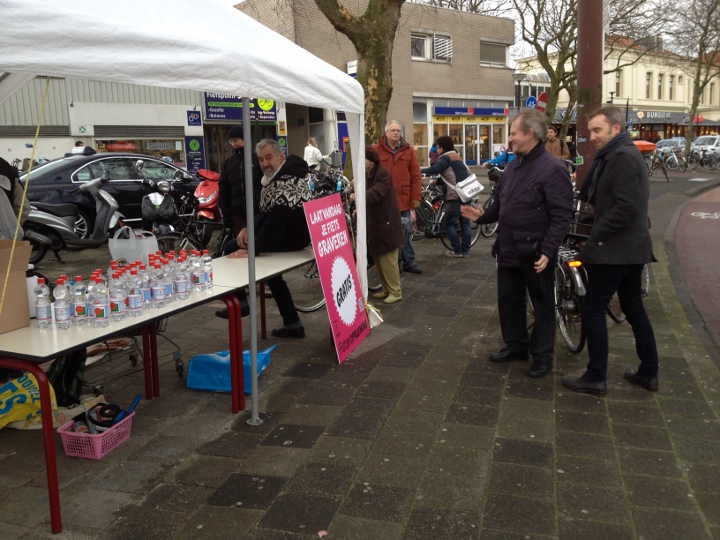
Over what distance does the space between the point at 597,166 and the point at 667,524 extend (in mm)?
2195

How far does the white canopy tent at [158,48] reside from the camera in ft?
8.35

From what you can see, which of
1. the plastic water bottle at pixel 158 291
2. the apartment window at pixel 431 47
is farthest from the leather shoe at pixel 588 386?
the apartment window at pixel 431 47

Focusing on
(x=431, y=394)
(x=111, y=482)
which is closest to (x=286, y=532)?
(x=111, y=482)

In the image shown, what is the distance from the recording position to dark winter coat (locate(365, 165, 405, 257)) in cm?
655

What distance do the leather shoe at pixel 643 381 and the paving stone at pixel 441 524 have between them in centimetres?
201

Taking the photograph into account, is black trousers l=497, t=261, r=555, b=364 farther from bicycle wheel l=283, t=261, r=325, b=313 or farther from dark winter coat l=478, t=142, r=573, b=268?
bicycle wheel l=283, t=261, r=325, b=313

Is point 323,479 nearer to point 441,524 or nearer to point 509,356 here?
point 441,524

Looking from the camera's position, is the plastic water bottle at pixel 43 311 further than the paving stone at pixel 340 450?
No

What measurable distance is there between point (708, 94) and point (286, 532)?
6888 cm

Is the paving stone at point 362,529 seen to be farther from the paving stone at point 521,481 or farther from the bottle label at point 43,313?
the bottle label at point 43,313

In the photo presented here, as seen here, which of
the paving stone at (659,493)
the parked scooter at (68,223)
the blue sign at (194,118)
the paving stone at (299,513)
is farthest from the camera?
the blue sign at (194,118)

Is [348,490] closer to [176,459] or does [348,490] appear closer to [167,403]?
[176,459]

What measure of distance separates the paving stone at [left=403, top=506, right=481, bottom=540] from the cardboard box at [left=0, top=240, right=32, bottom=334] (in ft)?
7.13

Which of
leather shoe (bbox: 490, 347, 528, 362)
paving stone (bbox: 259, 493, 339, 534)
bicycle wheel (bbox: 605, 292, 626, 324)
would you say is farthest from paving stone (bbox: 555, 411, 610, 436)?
bicycle wheel (bbox: 605, 292, 626, 324)
